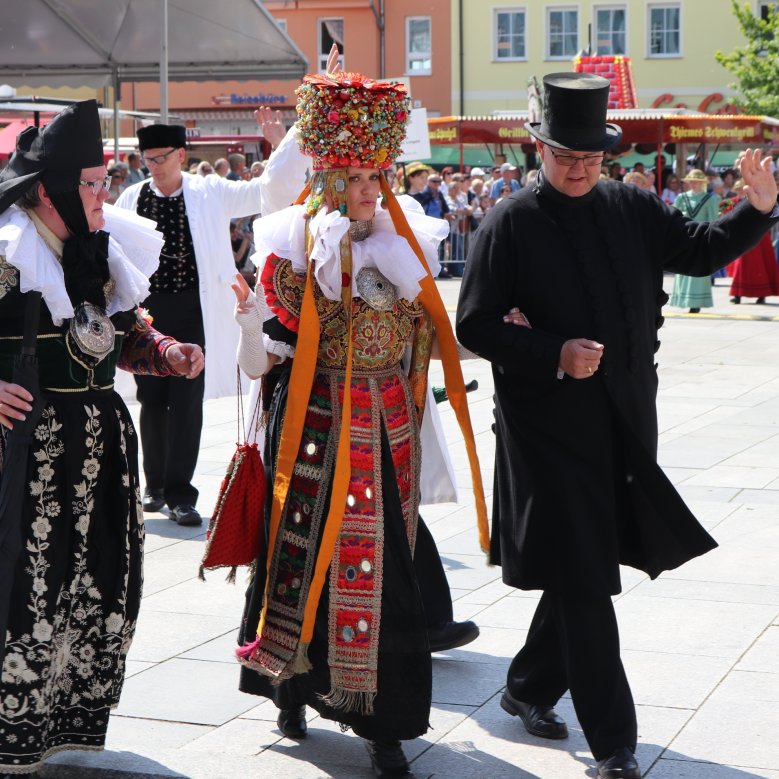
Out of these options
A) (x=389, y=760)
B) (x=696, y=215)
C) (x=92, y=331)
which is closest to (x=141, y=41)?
(x=696, y=215)

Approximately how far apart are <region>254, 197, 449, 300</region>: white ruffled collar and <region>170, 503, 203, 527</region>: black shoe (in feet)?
9.51

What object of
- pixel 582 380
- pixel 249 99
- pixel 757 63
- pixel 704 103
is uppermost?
pixel 757 63

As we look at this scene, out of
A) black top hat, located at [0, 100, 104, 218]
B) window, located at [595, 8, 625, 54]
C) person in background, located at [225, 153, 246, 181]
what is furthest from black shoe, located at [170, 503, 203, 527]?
window, located at [595, 8, 625, 54]

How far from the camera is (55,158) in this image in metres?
3.78

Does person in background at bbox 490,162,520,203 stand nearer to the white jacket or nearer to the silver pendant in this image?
the white jacket

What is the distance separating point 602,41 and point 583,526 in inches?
1643

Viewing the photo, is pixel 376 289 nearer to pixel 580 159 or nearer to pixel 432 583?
pixel 580 159

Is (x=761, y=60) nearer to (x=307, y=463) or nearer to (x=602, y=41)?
(x=602, y=41)

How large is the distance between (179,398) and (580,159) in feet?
12.3

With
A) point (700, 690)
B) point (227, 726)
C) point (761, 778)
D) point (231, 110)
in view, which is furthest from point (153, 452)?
point (231, 110)

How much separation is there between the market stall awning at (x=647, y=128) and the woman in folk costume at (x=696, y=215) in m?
9.48

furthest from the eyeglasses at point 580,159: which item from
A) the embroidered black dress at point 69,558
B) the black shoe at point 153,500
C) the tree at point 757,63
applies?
the tree at point 757,63

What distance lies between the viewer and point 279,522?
4172 millimetres

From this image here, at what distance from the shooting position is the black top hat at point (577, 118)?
388cm
